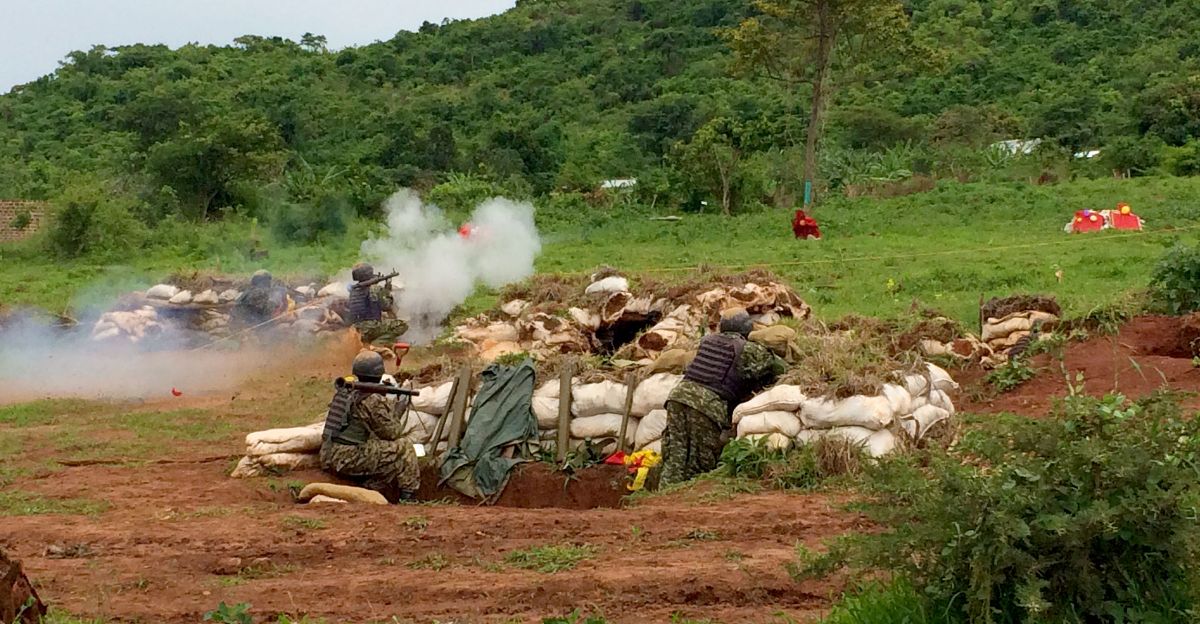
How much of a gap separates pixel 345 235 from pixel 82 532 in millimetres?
19604

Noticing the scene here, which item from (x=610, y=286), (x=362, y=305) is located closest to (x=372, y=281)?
(x=362, y=305)

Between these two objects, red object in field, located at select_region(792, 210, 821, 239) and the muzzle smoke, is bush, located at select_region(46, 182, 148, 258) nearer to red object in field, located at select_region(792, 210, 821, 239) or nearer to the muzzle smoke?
the muzzle smoke

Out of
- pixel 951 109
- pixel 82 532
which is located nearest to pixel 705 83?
pixel 951 109

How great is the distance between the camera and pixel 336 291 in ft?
58.9

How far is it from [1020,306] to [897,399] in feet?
14.2

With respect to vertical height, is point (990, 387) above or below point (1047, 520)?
below

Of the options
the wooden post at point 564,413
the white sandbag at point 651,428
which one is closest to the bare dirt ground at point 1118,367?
the white sandbag at point 651,428

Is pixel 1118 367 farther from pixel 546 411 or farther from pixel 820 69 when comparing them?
pixel 820 69

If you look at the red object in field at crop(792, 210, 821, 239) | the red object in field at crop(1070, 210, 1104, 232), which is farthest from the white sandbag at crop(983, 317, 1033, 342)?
the red object in field at crop(792, 210, 821, 239)

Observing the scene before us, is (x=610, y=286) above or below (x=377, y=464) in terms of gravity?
above

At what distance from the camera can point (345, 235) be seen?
1052 inches

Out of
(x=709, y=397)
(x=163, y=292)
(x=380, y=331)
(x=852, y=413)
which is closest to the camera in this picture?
(x=852, y=413)

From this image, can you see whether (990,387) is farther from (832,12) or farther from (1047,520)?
(832,12)

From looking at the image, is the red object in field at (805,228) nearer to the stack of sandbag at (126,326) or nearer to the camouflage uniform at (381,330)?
the camouflage uniform at (381,330)
